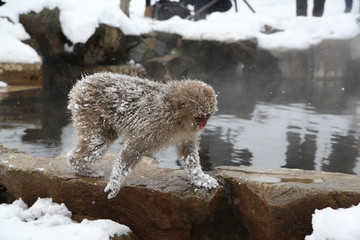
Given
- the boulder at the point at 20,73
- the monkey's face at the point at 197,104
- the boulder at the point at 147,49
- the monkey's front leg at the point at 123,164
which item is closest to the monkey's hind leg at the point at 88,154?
the monkey's front leg at the point at 123,164

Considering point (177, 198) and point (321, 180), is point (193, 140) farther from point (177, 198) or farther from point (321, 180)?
point (321, 180)

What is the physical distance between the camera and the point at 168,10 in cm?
1102

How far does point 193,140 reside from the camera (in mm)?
2531

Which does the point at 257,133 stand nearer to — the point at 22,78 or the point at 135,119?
the point at 135,119

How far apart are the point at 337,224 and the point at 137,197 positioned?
47.6 inches

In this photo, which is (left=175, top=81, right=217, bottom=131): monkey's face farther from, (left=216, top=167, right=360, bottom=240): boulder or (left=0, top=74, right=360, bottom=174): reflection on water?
(left=0, top=74, right=360, bottom=174): reflection on water

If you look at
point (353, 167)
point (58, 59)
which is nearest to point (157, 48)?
point (58, 59)

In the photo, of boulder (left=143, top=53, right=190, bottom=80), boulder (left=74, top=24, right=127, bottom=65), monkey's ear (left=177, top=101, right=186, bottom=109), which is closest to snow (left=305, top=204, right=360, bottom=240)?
monkey's ear (left=177, top=101, right=186, bottom=109)

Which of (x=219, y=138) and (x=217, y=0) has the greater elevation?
(x=217, y=0)

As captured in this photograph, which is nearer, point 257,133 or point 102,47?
point 257,133

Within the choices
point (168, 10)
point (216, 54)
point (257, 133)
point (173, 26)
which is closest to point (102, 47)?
Result: point (173, 26)

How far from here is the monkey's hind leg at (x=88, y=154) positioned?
254cm

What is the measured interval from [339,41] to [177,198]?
29.4ft

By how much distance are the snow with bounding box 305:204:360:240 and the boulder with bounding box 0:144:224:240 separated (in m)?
0.69
